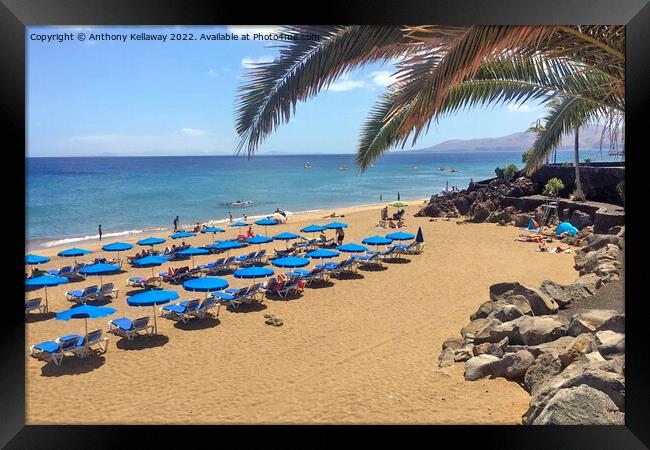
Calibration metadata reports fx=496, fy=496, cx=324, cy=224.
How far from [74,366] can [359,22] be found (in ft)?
23.2

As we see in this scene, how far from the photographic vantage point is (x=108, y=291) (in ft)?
40.4

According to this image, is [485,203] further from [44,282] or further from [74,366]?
[74,366]

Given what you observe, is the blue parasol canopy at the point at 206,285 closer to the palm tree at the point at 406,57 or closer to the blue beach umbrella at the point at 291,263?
the blue beach umbrella at the point at 291,263

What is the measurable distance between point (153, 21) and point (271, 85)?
42.7 inches

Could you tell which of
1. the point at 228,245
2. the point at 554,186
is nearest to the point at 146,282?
the point at 228,245

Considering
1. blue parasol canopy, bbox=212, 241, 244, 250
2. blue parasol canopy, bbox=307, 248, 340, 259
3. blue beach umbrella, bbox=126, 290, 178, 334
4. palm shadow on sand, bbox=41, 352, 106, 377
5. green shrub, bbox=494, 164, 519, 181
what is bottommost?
palm shadow on sand, bbox=41, 352, 106, 377

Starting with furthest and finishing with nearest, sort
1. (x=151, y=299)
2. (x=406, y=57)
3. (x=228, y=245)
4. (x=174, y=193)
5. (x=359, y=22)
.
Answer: (x=174, y=193)
(x=228, y=245)
(x=151, y=299)
(x=406, y=57)
(x=359, y=22)

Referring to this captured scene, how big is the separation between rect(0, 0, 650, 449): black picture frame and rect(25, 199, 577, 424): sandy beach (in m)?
0.39

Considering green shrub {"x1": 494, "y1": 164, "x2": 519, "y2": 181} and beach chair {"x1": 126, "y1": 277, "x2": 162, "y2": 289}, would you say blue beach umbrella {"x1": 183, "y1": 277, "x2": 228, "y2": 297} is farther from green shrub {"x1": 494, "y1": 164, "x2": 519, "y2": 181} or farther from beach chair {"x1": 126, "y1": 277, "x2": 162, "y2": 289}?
green shrub {"x1": 494, "y1": 164, "x2": 519, "y2": 181}

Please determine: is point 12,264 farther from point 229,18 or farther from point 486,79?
point 486,79

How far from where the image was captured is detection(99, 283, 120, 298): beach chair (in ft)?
40.0

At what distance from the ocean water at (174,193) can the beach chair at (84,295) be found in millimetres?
14891

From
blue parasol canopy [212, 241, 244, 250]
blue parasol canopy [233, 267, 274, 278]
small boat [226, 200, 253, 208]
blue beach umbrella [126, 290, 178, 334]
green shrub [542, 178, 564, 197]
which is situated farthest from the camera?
small boat [226, 200, 253, 208]

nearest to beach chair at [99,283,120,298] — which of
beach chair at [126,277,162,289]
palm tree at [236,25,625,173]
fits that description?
beach chair at [126,277,162,289]
